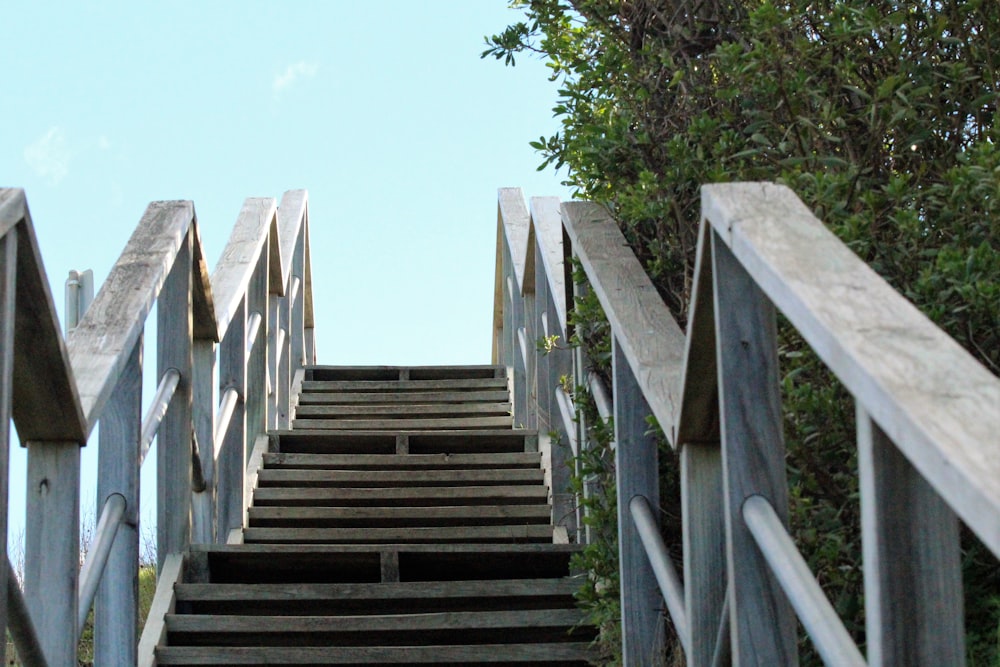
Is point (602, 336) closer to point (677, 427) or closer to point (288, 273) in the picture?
point (677, 427)

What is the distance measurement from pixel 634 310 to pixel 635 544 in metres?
0.51

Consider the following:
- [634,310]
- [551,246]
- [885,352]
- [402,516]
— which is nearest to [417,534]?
[402,516]

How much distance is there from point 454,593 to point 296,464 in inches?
58.1

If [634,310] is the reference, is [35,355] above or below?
below

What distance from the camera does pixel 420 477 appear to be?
4.96 m

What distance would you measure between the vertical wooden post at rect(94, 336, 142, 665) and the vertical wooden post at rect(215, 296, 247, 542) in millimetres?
1197

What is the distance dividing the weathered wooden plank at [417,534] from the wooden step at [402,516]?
62 millimetres

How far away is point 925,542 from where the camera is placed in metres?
1.52

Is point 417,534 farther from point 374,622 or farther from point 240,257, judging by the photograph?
point 240,257

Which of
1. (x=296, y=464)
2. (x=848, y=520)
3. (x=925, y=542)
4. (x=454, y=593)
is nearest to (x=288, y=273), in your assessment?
(x=296, y=464)

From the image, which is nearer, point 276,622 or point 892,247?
point 892,247

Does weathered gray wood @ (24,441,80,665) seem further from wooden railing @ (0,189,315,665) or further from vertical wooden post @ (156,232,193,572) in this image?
vertical wooden post @ (156,232,193,572)

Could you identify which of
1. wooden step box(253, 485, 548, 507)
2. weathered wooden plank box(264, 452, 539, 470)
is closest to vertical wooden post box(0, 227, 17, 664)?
wooden step box(253, 485, 548, 507)

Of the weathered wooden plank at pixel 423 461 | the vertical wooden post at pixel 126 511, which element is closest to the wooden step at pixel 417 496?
the weathered wooden plank at pixel 423 461
